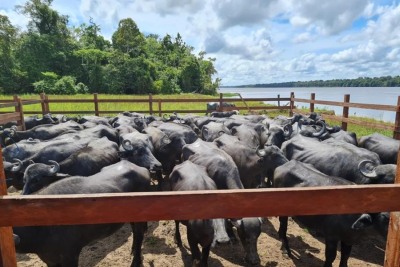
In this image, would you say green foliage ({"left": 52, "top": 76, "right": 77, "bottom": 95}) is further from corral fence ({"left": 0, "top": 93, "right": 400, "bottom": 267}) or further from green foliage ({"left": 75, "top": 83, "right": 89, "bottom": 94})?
corral fence ({"left": 0, "top": 93, "right": 400, "bottom": 267})

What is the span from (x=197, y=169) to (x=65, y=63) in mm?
43474

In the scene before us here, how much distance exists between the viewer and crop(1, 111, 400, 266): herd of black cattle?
13.3ft

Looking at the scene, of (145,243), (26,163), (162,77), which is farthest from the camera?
(162,77)

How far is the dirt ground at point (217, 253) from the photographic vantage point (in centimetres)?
469

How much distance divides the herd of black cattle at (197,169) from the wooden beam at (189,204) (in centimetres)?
241

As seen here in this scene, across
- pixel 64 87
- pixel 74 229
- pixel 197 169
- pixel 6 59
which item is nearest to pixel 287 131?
pixel 197 169

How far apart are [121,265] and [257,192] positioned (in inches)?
151

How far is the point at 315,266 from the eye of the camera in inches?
181

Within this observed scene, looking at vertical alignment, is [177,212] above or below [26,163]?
above

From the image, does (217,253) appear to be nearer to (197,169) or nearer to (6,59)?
(197,169)

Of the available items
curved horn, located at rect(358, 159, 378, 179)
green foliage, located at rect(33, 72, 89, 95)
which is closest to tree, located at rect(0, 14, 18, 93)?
green foliage, located at rect(33, 72, 89, 95)

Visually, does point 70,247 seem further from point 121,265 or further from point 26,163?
point 26,163

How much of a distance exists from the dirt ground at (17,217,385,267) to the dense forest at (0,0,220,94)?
3507 centimetres

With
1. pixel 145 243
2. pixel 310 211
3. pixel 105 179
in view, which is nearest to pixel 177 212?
pixel 310 211
